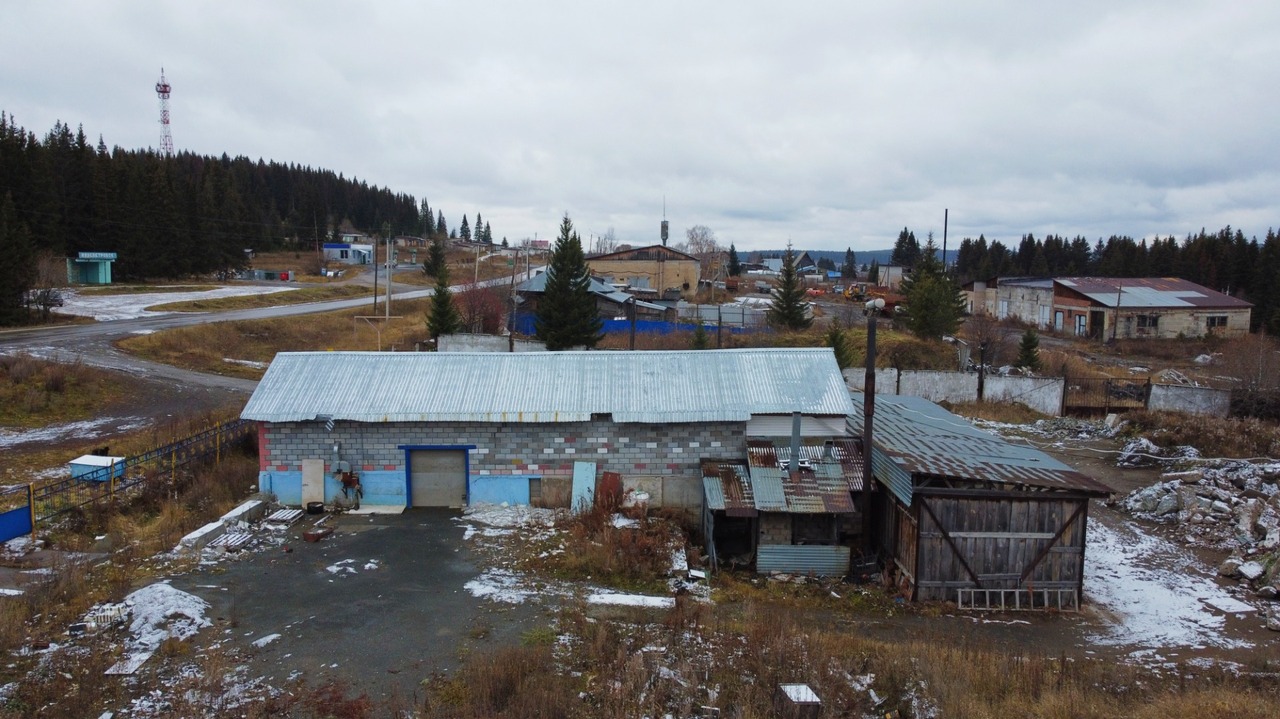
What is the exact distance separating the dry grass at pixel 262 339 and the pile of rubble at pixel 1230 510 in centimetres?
2963

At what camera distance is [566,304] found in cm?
3256

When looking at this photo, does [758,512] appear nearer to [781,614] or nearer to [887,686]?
[781,614]

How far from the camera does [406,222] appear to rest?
121750mm

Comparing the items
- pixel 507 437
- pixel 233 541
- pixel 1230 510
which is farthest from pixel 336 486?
pixel 1230 510

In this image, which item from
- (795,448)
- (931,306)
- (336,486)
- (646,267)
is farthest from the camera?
(646,267)

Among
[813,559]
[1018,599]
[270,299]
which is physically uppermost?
[270,299]

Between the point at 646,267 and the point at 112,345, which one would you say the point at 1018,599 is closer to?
the point at 112,345

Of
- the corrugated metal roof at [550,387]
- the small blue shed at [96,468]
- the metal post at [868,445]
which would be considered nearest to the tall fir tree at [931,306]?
the corrugated metal roof at [550,387]

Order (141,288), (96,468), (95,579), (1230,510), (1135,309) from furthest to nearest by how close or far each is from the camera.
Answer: (1135,309), (141,288), (1230,510), (96,468), (95,579)

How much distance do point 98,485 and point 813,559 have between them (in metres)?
14.9

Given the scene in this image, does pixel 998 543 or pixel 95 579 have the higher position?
pixel 998 543

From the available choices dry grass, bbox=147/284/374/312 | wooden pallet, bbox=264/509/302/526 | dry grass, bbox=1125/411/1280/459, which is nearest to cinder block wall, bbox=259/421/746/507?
wooden pallet, bbox=264/509/302/526

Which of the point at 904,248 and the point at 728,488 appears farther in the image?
the point at 904,248

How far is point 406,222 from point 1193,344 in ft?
356
